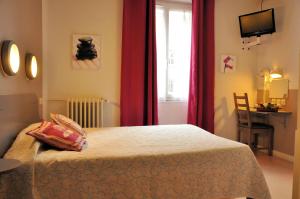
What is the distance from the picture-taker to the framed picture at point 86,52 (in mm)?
3584

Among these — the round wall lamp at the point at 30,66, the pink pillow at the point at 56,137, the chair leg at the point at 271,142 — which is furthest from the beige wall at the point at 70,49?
the chair leg at the point at 271,142

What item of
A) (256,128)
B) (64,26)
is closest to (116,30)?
(64,26)

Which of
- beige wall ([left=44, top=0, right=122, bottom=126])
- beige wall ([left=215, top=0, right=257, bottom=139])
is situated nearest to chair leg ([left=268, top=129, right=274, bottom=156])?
beige wall ([left=215, top=0, right=257, bottom=139])

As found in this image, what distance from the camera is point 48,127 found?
78.1 inches

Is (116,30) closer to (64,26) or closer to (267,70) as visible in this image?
(64,26)

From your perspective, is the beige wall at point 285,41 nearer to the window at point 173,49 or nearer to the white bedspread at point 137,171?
the window at point 173,49

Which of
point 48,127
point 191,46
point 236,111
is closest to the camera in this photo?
A: point 48,127

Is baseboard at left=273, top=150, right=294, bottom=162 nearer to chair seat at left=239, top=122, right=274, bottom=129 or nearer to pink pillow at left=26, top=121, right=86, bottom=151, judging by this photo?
chair seat at left=239, top=122, right=274, bottom=129

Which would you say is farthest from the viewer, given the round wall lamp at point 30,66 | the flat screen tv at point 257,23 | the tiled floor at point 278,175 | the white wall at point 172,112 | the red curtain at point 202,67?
the white wall at point 172,112

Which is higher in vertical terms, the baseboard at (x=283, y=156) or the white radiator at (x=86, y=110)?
the white radiator at (x=86, y=110)

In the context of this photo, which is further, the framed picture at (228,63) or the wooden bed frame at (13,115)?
the framed picture at (228,63)

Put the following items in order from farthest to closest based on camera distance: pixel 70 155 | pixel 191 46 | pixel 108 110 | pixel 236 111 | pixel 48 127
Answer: pixel 236 111, pixel 191 46, pixel 108 110, pixel 48 127, pixel 70 155

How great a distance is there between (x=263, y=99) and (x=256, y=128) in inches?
28.0

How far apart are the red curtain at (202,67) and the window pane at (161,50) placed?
1.49 ft
